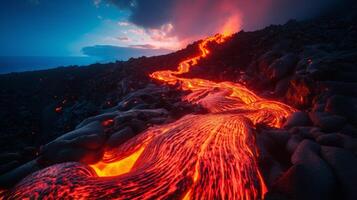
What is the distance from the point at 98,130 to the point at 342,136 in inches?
236

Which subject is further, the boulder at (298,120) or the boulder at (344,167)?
the boulder at (298,120)

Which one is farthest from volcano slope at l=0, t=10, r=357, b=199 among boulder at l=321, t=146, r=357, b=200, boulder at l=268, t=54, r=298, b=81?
boulder at l=268, t=54, r=298, b=81

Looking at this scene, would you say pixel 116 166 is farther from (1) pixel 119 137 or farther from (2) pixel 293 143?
(2) pixel 293 143

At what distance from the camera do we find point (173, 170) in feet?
13.6

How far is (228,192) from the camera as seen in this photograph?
3666 mm

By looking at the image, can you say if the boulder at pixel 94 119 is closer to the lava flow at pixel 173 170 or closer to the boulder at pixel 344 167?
the lava flow at pixel 173 170

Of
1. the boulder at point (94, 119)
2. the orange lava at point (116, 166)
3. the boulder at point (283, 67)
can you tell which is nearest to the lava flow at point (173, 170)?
the orange lava at point (116, 166)

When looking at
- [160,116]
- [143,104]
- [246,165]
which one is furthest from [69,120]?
[246,165]

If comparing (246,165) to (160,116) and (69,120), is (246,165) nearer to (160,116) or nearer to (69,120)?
(160,116)

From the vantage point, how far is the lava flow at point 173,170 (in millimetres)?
3611

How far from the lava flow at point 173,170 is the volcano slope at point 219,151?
18 mm

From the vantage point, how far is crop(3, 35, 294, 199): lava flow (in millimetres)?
3611

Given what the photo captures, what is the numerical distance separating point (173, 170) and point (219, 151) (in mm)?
1097

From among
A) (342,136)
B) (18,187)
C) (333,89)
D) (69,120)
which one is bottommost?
(69,120)
